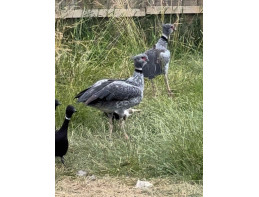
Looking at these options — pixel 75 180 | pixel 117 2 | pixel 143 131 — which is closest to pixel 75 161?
pixel 75 180

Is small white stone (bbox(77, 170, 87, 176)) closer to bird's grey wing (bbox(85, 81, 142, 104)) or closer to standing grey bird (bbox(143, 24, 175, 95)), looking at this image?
bird's grey wing (bbox(85, 81, 142, 104))

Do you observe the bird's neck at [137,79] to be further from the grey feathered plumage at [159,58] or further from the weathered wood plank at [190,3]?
the weathered wood plank at [190,3]

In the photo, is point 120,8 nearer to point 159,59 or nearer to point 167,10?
point 167,10

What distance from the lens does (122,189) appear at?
406 cm

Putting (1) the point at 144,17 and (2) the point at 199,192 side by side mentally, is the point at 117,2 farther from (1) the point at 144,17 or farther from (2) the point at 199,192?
(2) the point at 199,192

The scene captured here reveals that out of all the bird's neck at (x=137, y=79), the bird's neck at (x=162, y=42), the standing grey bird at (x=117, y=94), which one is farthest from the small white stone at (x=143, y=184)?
the bird's neck at (x=162, y=42)

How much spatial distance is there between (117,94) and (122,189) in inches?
21.3

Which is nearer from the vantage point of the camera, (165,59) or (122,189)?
(122,189)

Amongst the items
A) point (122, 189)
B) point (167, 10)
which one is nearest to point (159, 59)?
point (167, 10)

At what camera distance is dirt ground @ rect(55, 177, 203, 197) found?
4.04m

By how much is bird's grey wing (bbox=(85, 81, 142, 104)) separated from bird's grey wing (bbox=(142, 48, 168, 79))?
0.44ft

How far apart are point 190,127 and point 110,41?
2.32 feet

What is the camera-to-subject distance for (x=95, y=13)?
4273 mm

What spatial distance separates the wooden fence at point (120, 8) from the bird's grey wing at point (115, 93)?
1.48 feet
